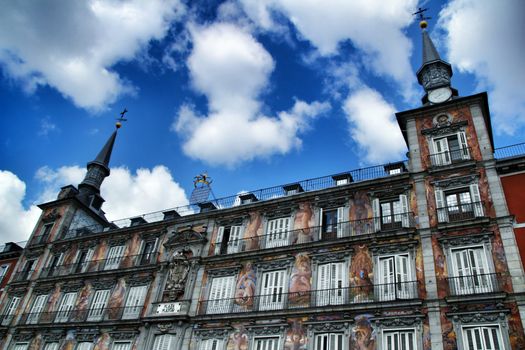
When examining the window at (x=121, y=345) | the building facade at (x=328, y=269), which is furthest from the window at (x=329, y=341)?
the window at (x=121, y=345)

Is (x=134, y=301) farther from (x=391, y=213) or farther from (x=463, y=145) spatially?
(x=463, y=145)

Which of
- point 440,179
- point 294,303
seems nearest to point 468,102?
point 440,179

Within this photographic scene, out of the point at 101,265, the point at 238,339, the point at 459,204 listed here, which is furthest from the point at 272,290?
the point at 101,265

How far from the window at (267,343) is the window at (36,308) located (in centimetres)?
1865

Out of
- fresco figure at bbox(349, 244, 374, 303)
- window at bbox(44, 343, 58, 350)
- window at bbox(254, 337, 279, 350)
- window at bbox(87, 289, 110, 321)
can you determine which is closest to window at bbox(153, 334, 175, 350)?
window at bbox(254, 337, 279, 350)

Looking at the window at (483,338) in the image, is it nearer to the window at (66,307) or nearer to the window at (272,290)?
the window at (272,290)

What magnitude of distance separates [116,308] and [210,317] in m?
7.93

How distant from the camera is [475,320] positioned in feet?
63.4

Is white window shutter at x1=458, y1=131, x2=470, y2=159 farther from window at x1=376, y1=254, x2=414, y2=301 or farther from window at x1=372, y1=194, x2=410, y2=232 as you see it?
window at x1=376, y1=254, x2=414, y2=301

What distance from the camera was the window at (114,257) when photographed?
33.2 m

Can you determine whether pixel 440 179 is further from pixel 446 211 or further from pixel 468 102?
pixel 468 102

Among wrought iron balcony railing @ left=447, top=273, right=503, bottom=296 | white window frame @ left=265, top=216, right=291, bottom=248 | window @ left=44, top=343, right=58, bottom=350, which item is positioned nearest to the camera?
wrought iron balcony railing @ left=447, top=273, right=503, bottom=296

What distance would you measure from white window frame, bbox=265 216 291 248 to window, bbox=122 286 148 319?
921cm

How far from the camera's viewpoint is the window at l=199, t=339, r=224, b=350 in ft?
81.3
